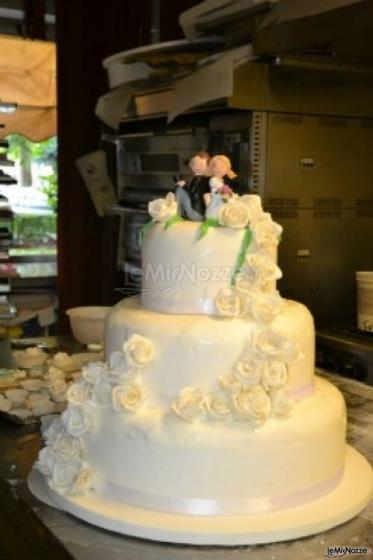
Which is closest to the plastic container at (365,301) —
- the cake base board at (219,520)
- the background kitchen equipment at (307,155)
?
the background kitchen equipment at (307,155)

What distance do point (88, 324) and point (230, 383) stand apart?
1.41 metres

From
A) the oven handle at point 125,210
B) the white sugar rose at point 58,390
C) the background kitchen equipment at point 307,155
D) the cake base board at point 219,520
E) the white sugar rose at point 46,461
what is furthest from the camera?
the oven handle at point 125,210

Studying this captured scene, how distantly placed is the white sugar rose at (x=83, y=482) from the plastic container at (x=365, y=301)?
1.54m

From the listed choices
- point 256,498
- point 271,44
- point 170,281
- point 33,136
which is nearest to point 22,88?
point 33,136

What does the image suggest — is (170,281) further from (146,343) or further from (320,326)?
(320,326)

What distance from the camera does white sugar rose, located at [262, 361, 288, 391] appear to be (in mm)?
1416

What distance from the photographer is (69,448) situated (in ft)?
4.99

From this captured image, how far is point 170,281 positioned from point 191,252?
0.08m

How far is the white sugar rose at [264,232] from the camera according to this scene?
4.98 feet

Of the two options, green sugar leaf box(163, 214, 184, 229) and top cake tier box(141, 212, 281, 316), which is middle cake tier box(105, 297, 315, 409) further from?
green sugar leaf box(163, 214, 184, 229)

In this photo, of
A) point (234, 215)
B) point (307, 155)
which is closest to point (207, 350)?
point (234, 215)

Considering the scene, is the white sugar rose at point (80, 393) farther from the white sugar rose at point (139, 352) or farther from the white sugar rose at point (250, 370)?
the white sugar rose at point (250, 370)

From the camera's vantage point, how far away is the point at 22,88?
4.70 meters

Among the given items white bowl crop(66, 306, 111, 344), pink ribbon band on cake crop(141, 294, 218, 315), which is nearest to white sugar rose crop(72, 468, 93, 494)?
pink ribbon band on cake crop(141, 294, 218, 315)
